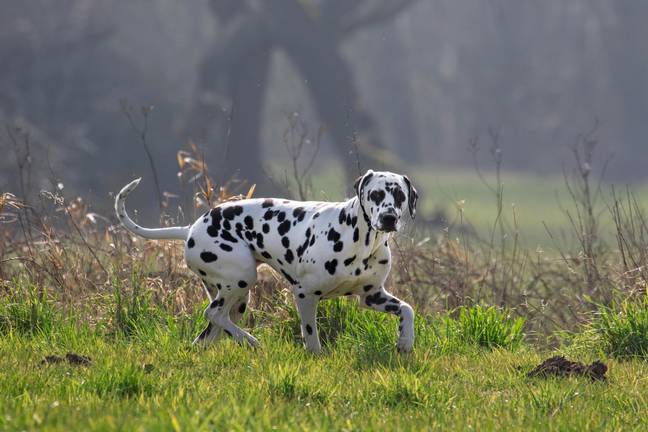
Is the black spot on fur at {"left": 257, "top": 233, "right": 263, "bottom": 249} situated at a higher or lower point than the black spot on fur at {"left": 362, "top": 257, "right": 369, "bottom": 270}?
higher

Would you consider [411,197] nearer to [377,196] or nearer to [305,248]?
[377,196]

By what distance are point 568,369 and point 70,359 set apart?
10.4ft

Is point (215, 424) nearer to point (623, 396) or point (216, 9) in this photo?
point (623, 396)

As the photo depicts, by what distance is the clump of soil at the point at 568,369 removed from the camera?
6.90 m

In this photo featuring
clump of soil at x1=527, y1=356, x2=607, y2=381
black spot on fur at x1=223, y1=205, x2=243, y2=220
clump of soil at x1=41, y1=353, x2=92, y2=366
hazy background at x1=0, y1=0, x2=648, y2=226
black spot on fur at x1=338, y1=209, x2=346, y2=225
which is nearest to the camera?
clump of soil at x1=527, y1=356, x2=607, y2=381

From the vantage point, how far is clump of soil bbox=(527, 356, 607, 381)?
6.90 metres

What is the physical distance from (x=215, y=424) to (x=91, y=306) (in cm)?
355

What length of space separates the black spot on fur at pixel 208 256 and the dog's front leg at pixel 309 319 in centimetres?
71

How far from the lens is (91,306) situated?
8.63m

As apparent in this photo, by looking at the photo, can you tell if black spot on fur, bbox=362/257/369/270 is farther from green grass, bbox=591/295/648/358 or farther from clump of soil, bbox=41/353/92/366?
clump of soil, bbox=41/353/92/366

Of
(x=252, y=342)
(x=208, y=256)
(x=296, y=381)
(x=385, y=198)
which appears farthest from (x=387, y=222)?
(x=208, y=256)

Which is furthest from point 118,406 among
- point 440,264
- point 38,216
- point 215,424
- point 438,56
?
point 438,56

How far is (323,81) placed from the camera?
45.4m

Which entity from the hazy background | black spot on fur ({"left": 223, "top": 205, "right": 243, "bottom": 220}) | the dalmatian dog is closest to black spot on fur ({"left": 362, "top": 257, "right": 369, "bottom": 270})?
the dalmatian dog
